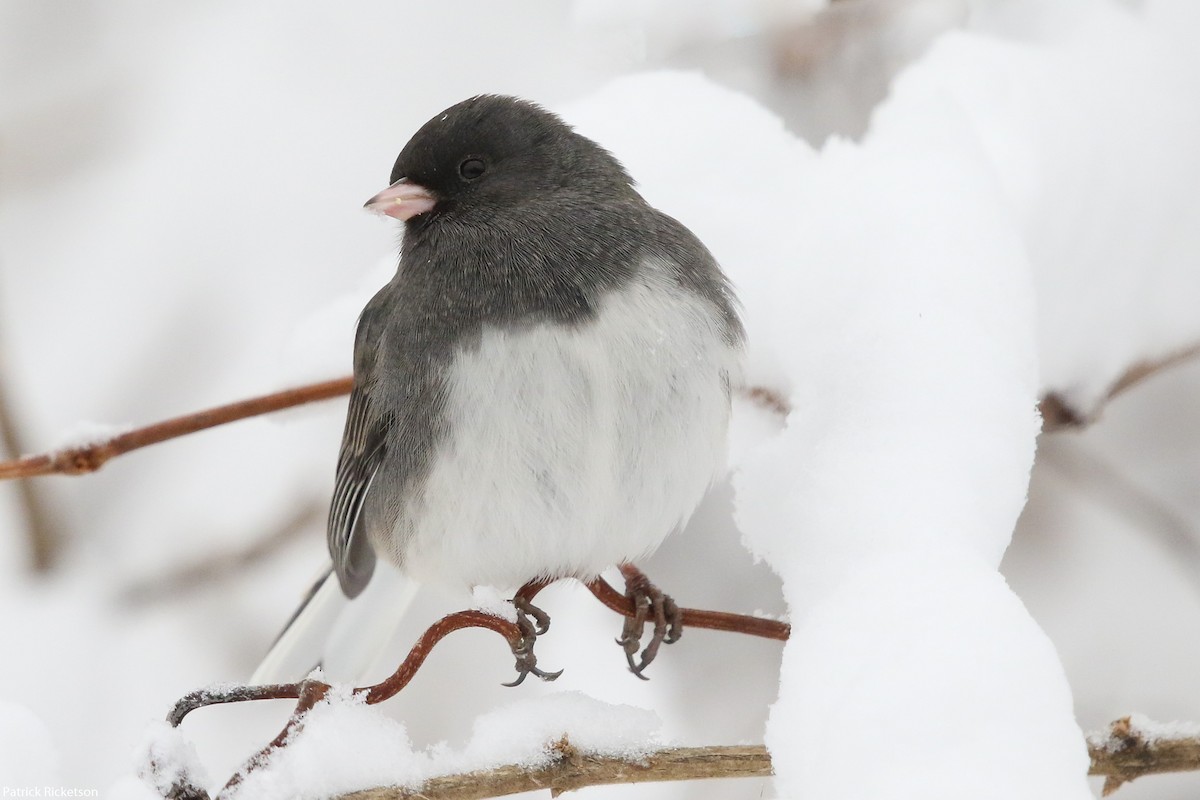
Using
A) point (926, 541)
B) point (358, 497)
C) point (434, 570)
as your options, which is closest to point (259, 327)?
point (358, 497)

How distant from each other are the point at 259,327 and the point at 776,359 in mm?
1773

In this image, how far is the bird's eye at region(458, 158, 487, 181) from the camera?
1.51 m

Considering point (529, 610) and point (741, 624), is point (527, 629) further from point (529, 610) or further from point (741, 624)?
point (741, 624)

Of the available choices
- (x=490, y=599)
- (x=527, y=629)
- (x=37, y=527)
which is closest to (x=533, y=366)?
(x=527, y=629)

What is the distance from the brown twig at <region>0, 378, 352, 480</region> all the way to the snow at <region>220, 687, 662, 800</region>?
1.71ft

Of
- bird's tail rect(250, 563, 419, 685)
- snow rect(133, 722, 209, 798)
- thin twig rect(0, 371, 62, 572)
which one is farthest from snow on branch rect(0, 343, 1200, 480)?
thin twig rect(0, 371, 62, 572)

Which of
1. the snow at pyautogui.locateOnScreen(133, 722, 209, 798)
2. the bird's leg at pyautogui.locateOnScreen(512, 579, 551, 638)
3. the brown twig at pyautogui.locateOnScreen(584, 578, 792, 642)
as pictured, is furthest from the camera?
the bird's leg at pyautogui.locateOnScreen(512, 579, 551, 638)

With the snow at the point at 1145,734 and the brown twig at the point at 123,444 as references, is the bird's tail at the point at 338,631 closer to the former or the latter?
the brown twig at the point at 123,444

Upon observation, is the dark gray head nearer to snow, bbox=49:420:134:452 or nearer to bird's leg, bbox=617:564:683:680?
snow, bbox=49:420:134:452

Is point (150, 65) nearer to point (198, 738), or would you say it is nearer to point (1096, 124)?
point (198, 738)

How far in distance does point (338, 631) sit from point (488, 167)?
852 mm

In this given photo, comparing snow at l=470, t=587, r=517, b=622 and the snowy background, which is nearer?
the snowy background

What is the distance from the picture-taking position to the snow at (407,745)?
91cm

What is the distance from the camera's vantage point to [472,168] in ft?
4.97
